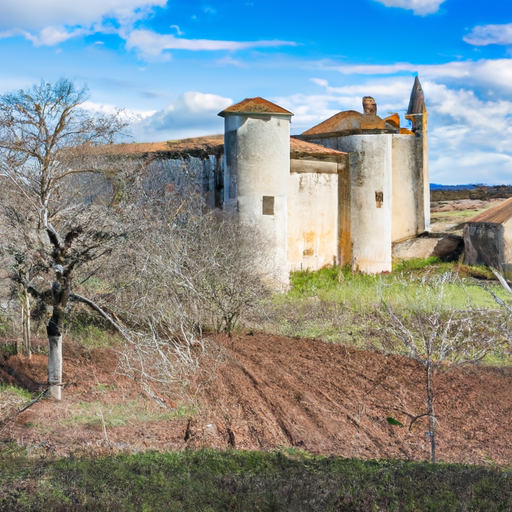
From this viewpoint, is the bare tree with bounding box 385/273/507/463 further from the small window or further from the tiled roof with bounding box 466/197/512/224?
the tiled roof with bounding box 466/197/512/224

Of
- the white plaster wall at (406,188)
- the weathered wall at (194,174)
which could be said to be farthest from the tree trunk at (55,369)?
the white plaster wall at (406,188)

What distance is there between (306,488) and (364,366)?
6.55 m

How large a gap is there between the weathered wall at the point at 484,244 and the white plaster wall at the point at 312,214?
17.0 feet

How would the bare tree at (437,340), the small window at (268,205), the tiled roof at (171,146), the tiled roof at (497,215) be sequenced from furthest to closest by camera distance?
the tiled roof at (497,215) < the tiled roof at (171,146) < the small window at (268,205) < the bare tree at (437,340)

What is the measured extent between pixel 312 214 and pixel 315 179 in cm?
109

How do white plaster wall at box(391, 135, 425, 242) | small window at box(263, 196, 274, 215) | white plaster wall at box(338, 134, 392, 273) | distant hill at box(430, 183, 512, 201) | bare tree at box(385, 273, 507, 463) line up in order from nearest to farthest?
bare tree at box(385, 273, 507, 463), small window at box(263, 196, 274, 215), white plaster wall at box(338, 134, 392, 273), white plaster wall at box(391, 135, 425, 242), distant hill at box(430, 183, 512, 201)

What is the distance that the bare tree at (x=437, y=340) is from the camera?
9023 mm

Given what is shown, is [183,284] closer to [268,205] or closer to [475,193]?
[268,205]

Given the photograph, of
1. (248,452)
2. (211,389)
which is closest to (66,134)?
(211,389)

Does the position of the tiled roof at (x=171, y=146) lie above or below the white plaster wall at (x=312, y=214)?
above

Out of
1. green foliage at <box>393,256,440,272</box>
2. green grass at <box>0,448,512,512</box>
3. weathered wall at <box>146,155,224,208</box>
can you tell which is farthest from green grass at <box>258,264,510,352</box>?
green grass at <box>0,448,512,512</box>

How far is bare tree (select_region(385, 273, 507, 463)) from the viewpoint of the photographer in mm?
9023

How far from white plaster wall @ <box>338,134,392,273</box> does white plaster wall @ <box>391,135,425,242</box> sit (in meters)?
3.16

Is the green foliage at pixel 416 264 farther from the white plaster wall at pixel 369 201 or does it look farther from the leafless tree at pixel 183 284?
the leafless tree at pixel 183 284
